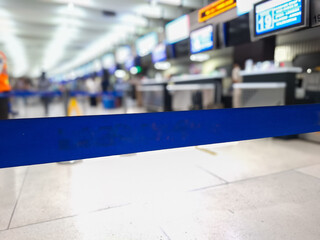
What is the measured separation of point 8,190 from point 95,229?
127 centimetres

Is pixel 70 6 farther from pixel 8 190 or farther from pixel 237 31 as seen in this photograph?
pixel 8 190

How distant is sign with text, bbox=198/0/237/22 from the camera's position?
9.95 feet

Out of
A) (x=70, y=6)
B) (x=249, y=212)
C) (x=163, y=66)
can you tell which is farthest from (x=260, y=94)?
(x=163, y=66)

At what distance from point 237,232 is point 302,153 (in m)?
2.62

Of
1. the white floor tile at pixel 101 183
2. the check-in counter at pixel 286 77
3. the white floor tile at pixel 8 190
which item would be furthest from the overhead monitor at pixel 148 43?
the white floor tile at pixel 8 190

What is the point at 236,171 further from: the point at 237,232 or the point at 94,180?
the point at 94,180

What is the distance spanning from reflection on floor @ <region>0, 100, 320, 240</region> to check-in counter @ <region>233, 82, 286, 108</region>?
72.4 inches

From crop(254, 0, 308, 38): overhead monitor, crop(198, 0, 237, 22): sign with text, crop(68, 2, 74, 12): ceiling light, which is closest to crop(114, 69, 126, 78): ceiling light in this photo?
crop(68, 2, 74, 12): ceiling light

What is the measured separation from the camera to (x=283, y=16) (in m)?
3.30

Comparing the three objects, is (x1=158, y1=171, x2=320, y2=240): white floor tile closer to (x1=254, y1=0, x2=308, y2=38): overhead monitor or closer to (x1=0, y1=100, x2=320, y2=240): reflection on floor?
(x1=0, y1=100, x2=320, y2=240): reflection on floor

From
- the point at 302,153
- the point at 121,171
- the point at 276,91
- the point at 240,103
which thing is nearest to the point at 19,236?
the point at 121,171

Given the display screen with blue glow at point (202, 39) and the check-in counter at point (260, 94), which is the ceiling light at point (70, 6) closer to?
the display screen with blue glow at point (202, 39)

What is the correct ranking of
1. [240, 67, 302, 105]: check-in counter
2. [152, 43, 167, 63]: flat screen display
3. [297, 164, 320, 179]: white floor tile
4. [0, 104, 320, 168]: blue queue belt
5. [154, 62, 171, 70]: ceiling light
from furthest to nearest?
[154, 62, 171, 70]: ceiling light
[152, 43, 167, 63]: flat screen display
[240, 67, 302, 105]: check-in counter
[297, 164, 320, 179]: white floor tile
[0, 104, 320, 168]: blue queue belt

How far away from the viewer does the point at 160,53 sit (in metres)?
8.48
